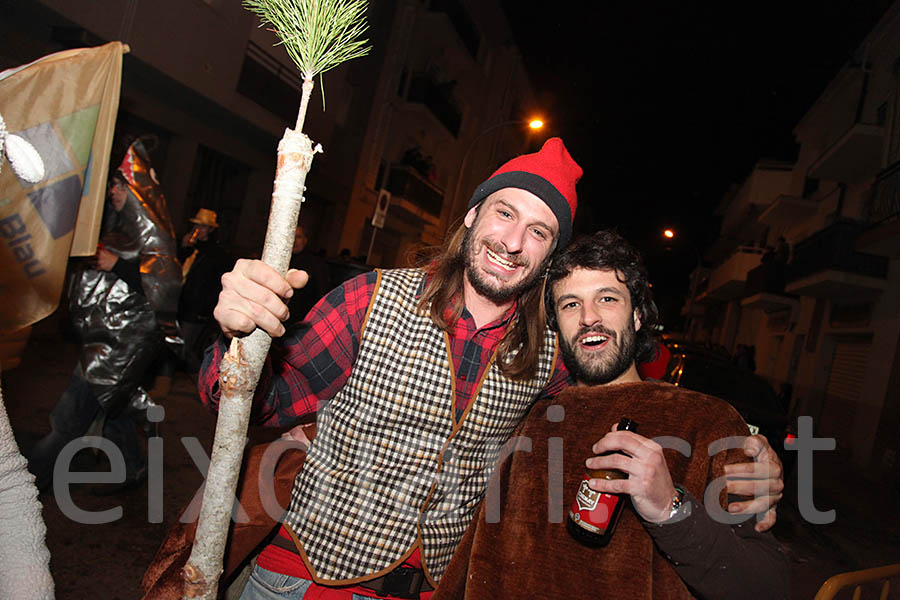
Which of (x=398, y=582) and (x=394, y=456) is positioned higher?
(x=394, y=456)

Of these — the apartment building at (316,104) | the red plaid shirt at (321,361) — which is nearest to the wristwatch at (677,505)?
the red plaid shirt at (321,361)

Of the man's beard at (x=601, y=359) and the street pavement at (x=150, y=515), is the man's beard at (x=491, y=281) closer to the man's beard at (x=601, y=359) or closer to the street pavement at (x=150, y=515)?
the man's beard at (x=601, y=359)

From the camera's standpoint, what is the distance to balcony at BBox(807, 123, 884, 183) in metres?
16.4

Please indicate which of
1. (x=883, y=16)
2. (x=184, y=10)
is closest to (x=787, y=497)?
(x=184, y=10)

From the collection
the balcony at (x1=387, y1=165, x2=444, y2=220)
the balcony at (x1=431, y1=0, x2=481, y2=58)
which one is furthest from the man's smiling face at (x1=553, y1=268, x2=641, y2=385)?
the balcony at (x1=431, y1=0, x2=481, y2=58)

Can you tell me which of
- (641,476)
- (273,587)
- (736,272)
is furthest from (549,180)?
(736,272)

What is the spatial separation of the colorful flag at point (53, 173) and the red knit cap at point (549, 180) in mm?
1789

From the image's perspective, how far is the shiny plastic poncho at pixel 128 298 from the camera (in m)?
4.11

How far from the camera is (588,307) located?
230 centimetres

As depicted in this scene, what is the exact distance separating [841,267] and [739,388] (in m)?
10.7

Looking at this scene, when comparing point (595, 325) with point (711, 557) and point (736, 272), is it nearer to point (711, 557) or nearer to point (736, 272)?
point (711, 557)

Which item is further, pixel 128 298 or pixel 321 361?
pixel 128 298

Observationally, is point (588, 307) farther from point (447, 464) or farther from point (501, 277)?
point (447, 464)

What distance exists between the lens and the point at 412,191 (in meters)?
23.7
